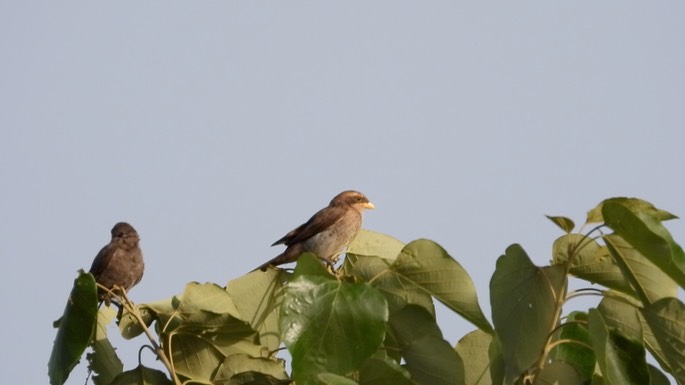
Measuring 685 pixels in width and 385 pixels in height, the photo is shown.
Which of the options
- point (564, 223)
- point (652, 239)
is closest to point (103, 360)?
point (564, 223)

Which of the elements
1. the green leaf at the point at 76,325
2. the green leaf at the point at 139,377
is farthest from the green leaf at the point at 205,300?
the green leaf at the point at 76,325

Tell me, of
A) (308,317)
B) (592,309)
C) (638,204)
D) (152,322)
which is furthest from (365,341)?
(152,322)

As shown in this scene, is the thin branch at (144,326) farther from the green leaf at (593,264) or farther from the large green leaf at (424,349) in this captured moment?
the green leaf at (593,264)

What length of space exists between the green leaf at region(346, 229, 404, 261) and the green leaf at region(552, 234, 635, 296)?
1.16 m

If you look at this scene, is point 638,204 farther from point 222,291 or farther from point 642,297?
point 222,291

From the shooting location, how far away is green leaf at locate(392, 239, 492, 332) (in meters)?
4.21

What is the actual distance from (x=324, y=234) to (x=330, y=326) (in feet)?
16.3

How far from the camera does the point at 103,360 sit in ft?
15.8

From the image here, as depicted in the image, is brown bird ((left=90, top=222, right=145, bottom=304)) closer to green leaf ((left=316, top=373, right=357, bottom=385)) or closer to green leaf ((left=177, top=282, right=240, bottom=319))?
green leaf ((left=177, top=282, right=240, bottom=319))

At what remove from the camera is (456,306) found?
424cm

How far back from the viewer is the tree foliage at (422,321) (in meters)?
3.79

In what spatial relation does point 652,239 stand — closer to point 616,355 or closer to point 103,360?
point 616,355

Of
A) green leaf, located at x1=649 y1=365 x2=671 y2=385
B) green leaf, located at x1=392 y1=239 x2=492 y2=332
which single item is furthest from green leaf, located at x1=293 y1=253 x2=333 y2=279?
green leaf, located at x1=649 y1=365 x2=671 y2=385

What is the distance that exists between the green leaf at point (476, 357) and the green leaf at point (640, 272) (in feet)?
2.28
